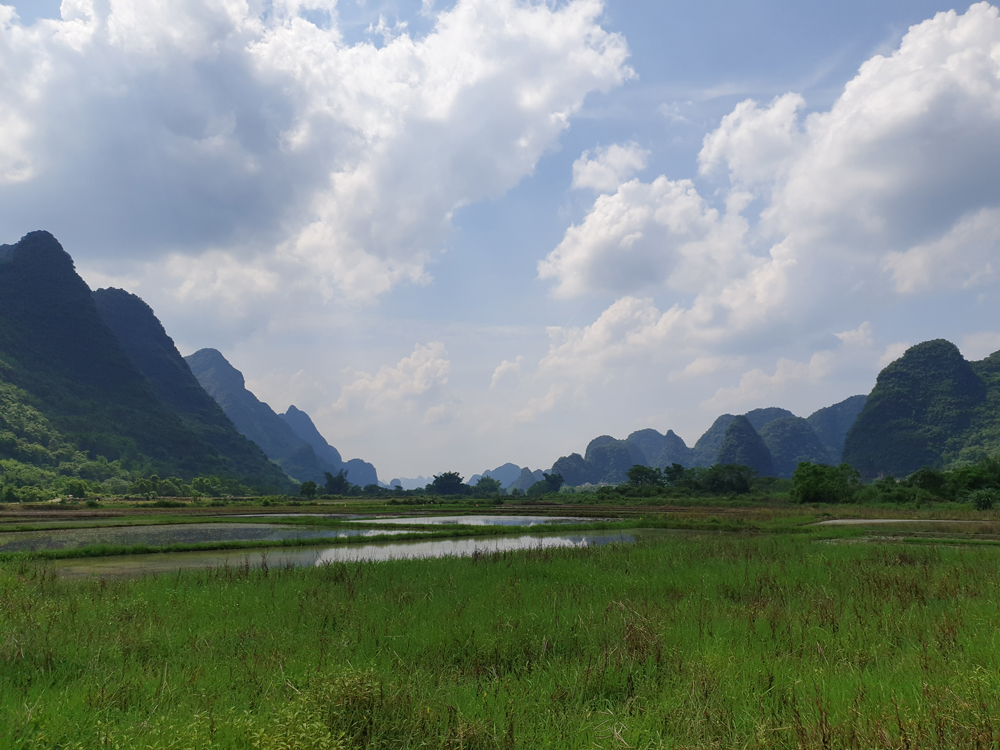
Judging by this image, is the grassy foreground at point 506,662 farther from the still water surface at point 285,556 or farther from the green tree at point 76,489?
the green tree at point 76,489

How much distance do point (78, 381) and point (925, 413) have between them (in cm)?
18838

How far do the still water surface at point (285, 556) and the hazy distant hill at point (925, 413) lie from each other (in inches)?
4540

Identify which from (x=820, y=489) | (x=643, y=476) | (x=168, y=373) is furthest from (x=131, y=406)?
(x=820, y=489)

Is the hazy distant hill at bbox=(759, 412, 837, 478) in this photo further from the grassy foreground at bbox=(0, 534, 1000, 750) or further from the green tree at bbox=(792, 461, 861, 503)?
the grassy foreground at bbox=(0, 534, 1000, 750)

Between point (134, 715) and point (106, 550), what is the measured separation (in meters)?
18.6

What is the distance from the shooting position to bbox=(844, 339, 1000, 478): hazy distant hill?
104812mm

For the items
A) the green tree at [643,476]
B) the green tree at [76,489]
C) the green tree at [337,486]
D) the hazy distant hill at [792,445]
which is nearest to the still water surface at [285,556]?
the green tree at [76,489]

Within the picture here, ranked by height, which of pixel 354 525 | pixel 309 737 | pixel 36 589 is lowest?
pixel 354 525

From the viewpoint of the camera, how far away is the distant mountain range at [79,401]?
80.1 meters

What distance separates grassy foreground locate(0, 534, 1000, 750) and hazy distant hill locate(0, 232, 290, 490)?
9713cm

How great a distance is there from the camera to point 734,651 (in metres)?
6.14

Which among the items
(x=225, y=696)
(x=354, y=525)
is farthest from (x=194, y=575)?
(x=354, y=525)

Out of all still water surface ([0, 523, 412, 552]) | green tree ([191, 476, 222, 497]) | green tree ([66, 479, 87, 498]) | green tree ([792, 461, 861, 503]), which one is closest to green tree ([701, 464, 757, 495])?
green tree ([792, 461, 861, 503])

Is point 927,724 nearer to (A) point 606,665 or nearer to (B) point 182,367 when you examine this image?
(A) point 606,665
